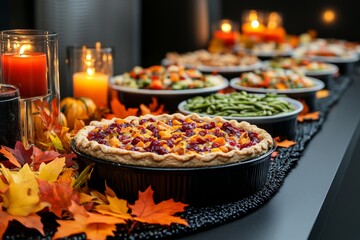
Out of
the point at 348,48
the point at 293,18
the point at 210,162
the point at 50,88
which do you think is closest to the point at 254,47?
the point at 348,48

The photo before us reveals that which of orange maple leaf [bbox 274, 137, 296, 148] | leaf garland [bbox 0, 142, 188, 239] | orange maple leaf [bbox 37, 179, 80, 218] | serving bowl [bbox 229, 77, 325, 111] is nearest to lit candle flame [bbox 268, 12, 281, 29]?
serving bowl [bbox 229, 77, 325, 111]

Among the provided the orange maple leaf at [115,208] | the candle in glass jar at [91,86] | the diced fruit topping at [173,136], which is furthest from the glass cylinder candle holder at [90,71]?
the orange maple leaf at [115,208]

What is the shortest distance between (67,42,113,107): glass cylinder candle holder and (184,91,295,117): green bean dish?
1.15 ft

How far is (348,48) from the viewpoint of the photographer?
468 centimetres

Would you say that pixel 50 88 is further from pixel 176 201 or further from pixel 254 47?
pixel 254 47

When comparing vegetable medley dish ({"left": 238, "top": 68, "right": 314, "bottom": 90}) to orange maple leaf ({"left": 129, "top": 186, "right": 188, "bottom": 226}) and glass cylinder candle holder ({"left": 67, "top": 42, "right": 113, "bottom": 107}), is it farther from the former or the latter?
orange maple leaf ({"left": 129, "top": 186, "right": 188, "bottom": 226})

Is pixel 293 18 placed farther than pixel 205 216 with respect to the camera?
Yes

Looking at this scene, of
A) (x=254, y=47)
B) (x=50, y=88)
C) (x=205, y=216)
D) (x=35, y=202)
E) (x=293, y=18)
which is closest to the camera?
(x=35, y=202)

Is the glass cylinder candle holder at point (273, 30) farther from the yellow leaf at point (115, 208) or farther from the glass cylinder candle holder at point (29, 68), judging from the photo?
the yellow leaf at point (115, 208)

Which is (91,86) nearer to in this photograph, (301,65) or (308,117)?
(308,117)

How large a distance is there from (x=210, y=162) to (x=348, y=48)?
3.45 m

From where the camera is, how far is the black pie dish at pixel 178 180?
Result: 57.2 inches

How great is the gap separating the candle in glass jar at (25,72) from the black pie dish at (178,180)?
31 centimetres

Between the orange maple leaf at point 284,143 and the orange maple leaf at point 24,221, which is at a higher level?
the orange maple leaf at point 24,221
